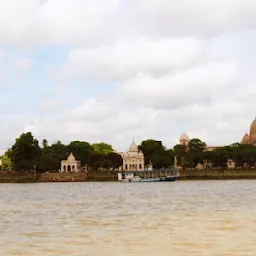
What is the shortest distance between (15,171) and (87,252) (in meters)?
141

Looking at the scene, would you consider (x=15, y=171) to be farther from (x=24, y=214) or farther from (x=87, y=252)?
(x=87, y=252)

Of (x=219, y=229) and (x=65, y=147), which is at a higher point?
(x=65, y=147)

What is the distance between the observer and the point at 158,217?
32656 millimetres

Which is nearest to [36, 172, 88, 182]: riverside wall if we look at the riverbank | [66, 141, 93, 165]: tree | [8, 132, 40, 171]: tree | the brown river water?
the riverbank

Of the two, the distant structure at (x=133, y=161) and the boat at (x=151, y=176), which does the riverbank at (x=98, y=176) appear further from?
the distant structure at (x=133, y=161)

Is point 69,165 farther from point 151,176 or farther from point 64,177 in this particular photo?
point 151,176

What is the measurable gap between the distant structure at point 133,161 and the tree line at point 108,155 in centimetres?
214

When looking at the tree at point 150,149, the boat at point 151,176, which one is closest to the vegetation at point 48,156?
the tree at point 150,149

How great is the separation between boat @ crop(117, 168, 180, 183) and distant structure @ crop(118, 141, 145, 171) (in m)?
29.7

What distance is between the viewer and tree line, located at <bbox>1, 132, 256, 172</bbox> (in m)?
149

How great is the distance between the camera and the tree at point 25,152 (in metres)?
146

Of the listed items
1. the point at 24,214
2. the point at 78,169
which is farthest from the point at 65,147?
the point at 24,214

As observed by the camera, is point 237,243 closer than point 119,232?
Yes

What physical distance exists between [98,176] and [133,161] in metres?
25.1
